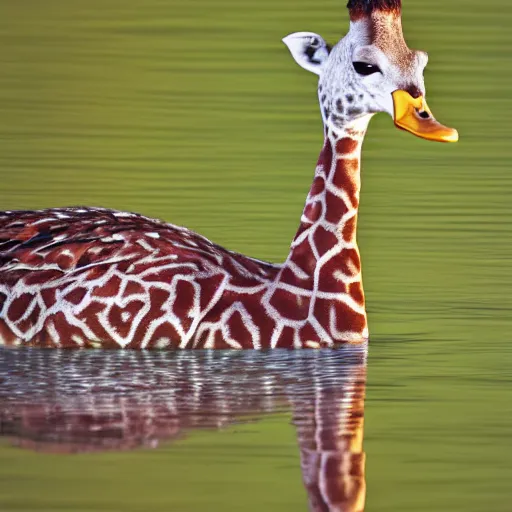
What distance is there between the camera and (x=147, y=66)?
83.3 ft

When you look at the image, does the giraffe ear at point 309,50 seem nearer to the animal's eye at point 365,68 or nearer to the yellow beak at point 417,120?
the animal's eye at point 365,68

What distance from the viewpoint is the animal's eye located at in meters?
12.9

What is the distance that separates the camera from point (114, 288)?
12844mm

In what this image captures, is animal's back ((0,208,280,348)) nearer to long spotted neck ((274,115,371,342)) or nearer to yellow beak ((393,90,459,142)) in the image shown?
long spotted neck ((274,115,371,342))

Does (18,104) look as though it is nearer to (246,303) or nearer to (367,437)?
(246,303)

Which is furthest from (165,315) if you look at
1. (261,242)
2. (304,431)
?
(261,242)

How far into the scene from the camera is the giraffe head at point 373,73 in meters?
12.7

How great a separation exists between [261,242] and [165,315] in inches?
117

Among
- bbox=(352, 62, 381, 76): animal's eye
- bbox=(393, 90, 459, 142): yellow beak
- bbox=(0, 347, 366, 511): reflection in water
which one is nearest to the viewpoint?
bbox=(0, 347, 366, 511): reflection in water

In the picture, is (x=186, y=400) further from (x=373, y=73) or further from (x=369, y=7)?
(x=369, y=7)

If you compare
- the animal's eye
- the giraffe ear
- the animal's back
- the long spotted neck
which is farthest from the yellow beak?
the animal's back

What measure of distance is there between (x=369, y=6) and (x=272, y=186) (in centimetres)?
512

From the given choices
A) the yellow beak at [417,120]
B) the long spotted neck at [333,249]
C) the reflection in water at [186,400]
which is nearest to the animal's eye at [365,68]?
the yellow beak at [417,120]

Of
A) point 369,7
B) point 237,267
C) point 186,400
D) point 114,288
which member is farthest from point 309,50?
point 186,400
